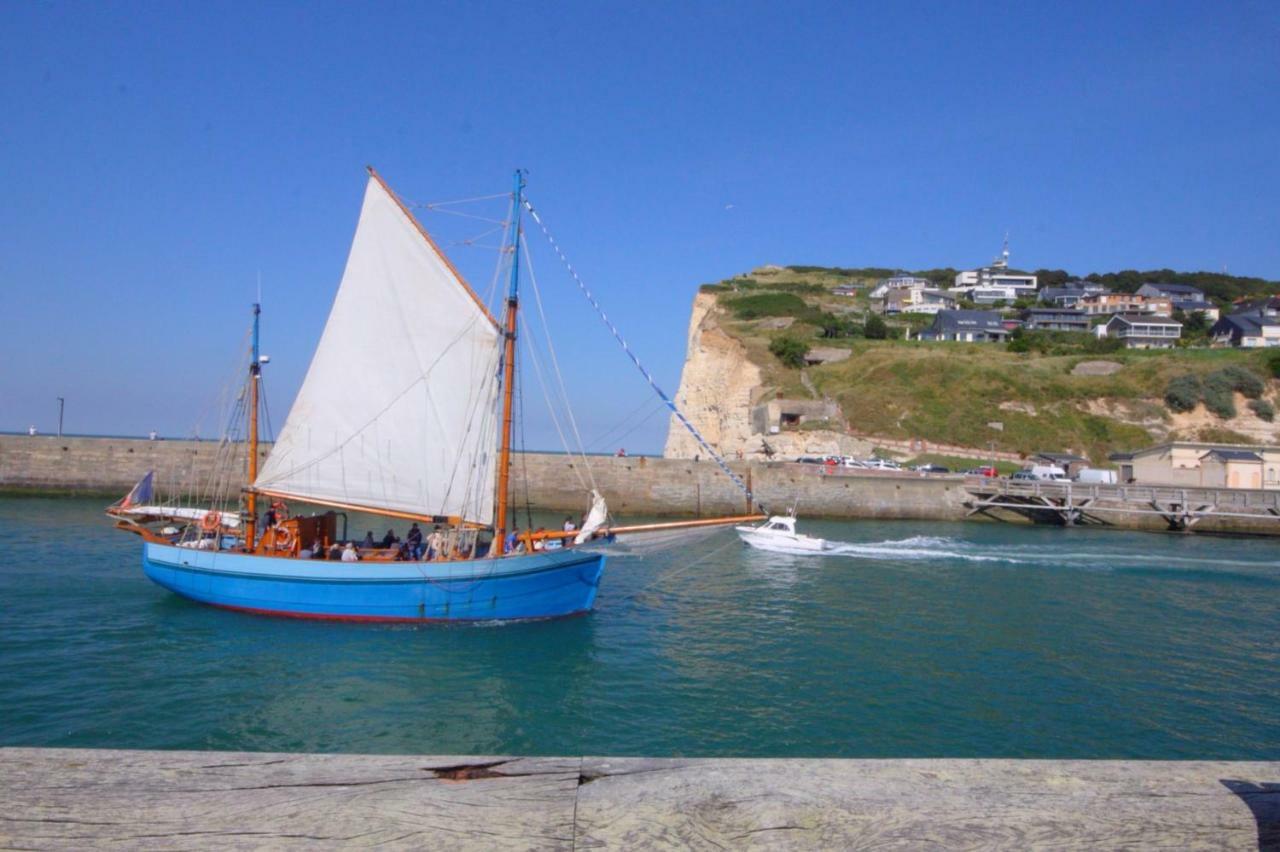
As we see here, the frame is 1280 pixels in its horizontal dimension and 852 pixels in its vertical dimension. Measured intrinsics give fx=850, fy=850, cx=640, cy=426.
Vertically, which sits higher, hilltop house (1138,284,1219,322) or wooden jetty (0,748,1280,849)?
hilltop house (1138,284,1219,322)

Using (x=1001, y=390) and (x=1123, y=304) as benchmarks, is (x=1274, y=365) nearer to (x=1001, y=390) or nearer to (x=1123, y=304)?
(x=1001, y=390)

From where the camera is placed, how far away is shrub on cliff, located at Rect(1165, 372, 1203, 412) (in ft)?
228

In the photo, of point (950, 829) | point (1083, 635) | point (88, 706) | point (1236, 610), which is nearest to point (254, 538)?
point (88, 706)

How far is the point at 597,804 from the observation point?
2.70m

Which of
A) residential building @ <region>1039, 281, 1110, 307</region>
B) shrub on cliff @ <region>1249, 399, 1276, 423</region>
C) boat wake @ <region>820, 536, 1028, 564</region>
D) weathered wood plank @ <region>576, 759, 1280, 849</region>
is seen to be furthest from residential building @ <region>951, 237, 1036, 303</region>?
weathered wood plank @ <region>576, 759, 1280, 849</region>

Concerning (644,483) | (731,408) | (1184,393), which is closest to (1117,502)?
(1184,393)

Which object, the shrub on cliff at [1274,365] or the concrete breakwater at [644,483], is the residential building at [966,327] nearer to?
the shrub on cliff at [1274,365]

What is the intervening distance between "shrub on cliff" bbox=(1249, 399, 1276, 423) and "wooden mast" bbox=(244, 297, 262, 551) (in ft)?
248

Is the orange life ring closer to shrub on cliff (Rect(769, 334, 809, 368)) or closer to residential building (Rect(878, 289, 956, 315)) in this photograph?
shrub on cliff (Rect(769, 334, 809, 368))

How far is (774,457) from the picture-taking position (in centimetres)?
6469

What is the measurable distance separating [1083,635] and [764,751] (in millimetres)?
13008

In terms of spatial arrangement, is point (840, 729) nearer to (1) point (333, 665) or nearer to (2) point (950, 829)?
(1) point (333, 665)

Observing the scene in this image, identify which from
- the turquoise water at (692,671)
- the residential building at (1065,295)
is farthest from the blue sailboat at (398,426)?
the residential building at (1065,295)

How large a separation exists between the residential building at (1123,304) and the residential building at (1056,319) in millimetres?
6259
